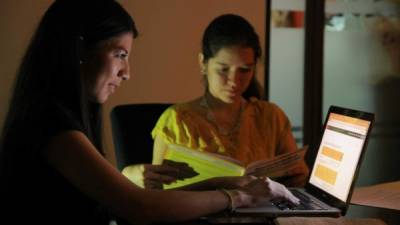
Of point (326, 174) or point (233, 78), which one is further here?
point (233, 78)

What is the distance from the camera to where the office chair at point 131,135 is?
209cm

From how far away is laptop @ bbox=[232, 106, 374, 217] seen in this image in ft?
4.32

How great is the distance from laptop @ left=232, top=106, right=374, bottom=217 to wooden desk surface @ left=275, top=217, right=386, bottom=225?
3cm

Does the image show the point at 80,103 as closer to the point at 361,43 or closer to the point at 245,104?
the point at 245,104

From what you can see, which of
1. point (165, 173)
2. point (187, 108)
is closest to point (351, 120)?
point (165, 173)

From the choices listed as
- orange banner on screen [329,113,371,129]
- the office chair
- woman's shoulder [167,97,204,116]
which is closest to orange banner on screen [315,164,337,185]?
orange banner on screen [329,113,371,129]

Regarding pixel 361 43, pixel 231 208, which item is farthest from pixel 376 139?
pixel 231 208

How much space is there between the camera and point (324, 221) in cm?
126

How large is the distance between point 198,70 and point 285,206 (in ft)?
6.03

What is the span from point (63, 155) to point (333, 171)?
0.72 m

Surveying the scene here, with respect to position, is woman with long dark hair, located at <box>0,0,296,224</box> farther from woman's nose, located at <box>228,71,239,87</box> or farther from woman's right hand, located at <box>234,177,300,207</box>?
woman's nose, located at <box>228,71,239,87</box>

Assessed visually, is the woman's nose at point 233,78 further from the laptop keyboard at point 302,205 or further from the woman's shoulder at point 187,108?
the laptop keyboard at point 302,205

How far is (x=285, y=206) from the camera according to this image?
1356mm

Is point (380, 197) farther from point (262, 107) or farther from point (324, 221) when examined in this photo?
point (262, 107)
